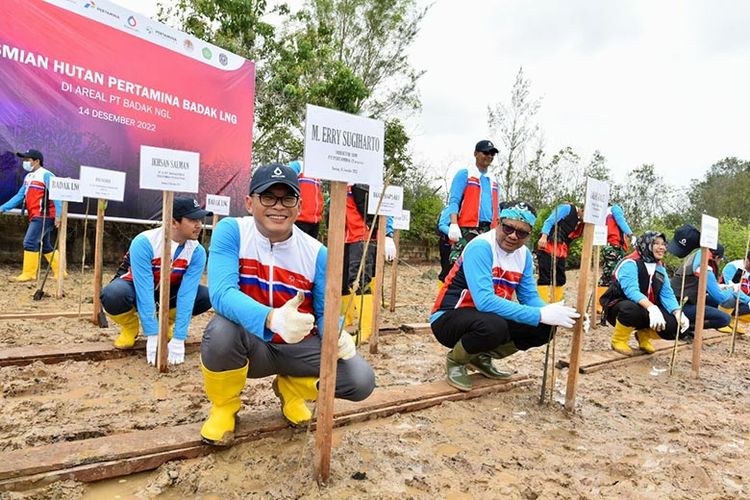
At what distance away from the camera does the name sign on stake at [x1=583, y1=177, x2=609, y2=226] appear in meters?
3.01

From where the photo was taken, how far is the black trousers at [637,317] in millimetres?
4391

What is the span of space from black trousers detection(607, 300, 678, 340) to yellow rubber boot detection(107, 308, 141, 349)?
→ 4144mm

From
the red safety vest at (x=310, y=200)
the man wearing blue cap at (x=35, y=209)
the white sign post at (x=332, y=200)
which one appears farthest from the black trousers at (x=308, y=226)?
the man wearing blue cap at (x=35, y=209)

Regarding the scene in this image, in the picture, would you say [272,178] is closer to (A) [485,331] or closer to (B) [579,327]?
(A) [485,331]

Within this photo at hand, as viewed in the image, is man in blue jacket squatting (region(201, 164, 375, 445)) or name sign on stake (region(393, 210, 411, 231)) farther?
name sign on stake (region(393, 210, 411, 231))

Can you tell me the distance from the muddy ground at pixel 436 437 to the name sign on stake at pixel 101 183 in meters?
1.31

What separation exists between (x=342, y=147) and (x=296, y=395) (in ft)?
4.08

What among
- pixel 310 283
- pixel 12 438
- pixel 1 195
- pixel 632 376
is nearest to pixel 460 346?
pixel 310 283

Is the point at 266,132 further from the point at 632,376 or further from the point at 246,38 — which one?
the point at 632,376

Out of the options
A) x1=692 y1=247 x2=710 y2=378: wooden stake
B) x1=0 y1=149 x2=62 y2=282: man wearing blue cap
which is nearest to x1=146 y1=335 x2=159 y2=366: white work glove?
x1=0 y1=149 x2=62 y2=282: man wearing blue cap

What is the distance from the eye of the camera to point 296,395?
7.89ft

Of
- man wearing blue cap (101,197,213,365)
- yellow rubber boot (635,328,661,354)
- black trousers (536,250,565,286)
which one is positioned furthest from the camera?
black trousers (536,250,565,286)

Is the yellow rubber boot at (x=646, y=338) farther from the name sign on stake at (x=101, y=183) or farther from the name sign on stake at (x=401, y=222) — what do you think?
the name sign on stake at (x=101, y=183)

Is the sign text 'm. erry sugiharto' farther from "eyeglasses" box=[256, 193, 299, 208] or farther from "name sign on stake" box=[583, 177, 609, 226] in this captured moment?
"name sign on stake" box=[583, 177, 609, 226]
